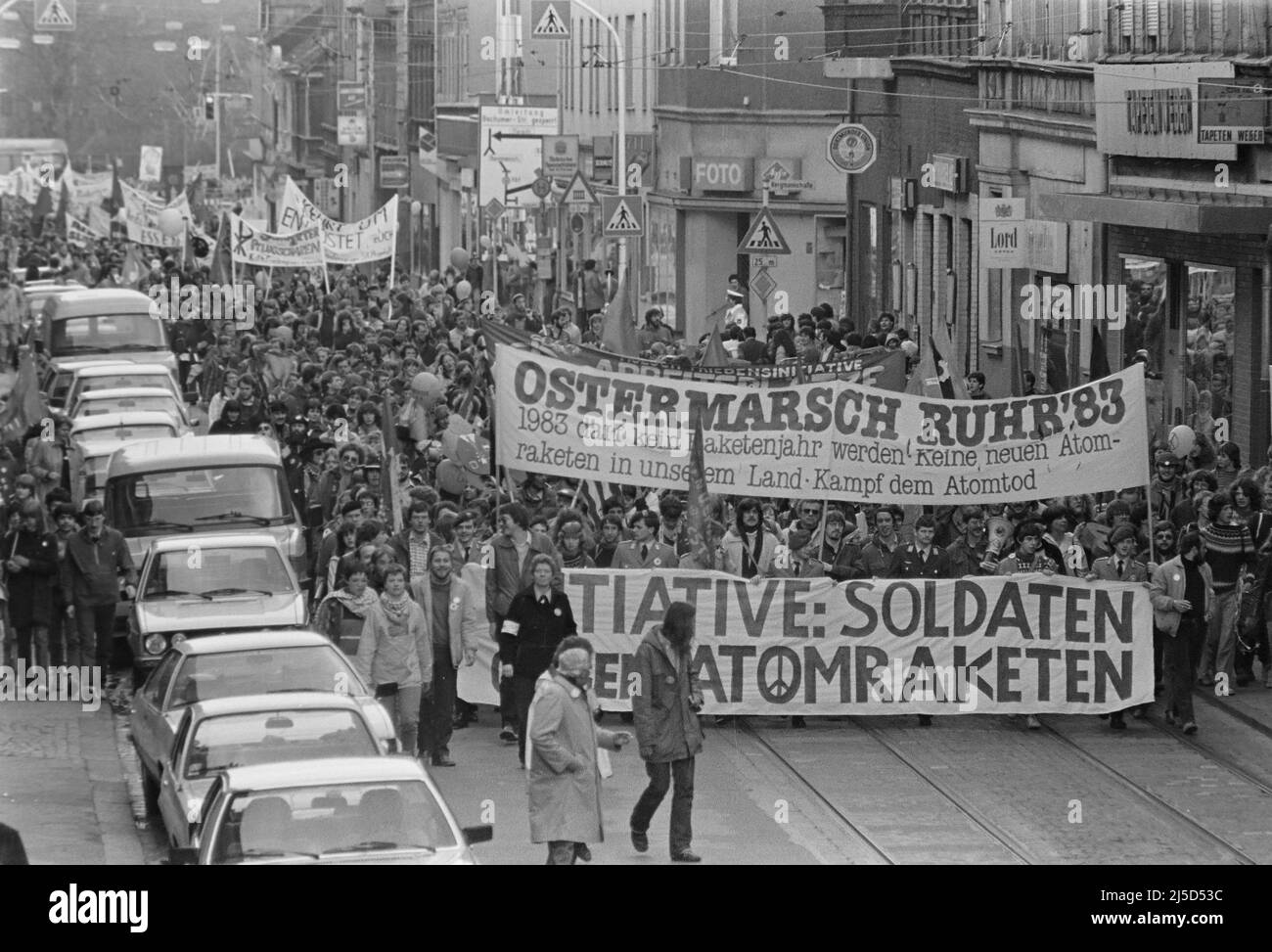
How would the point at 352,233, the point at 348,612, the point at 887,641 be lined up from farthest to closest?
the point at 352,233
the point at 887,641
the point at 348,612

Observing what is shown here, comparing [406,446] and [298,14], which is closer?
[406,446]

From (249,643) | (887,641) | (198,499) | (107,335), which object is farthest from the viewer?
(107,335)

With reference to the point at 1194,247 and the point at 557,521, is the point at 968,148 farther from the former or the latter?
the point at 557,521

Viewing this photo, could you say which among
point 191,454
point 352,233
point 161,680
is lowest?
point 161,680

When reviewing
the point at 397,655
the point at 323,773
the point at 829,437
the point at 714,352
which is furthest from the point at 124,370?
the point at 323,773

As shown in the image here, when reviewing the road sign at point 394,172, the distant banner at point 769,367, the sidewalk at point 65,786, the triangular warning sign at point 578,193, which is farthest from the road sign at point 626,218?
the road sign at point 394,172

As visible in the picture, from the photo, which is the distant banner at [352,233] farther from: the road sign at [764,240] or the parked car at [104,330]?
the road sign at [764,240]

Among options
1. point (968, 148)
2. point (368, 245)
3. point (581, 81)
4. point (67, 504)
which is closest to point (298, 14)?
point (581, 81)

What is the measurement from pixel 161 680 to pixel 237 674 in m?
0.58

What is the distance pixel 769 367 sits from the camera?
70.1 feet

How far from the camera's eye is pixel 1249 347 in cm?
2648

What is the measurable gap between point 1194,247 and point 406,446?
9426 mm

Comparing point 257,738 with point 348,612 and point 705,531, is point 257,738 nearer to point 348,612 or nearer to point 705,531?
point 348,612

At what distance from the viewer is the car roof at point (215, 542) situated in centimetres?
1836
